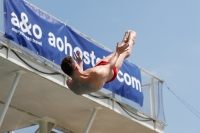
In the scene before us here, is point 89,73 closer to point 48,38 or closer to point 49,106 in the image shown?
point 48,38

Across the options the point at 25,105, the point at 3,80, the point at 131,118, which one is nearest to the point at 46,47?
the point at 3,80

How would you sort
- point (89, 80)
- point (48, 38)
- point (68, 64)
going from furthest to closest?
point (48, 38)
point (89, 80)
point (68, 64)

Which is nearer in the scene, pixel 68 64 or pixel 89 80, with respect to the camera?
pixel 68 64

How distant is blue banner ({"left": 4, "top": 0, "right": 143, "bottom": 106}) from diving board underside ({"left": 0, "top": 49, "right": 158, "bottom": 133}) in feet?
1.70

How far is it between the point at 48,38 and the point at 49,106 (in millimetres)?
2621

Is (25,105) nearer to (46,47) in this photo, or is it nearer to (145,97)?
(46,47)

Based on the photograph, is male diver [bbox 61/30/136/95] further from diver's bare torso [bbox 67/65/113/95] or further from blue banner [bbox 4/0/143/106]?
blue banner [bbox 4/0/143/106]

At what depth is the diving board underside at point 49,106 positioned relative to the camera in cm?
1289

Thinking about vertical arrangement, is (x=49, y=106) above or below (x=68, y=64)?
above

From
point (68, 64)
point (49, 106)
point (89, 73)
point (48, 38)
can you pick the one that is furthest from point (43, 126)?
point (68, 64)

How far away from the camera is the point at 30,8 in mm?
12930

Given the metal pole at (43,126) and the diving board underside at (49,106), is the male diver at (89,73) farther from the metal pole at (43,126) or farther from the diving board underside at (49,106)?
the metal pole at (43,126)

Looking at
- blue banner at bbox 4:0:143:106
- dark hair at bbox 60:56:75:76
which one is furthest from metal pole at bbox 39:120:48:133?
dark hair at bbox 60:56:75:76

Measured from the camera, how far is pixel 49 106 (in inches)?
586
